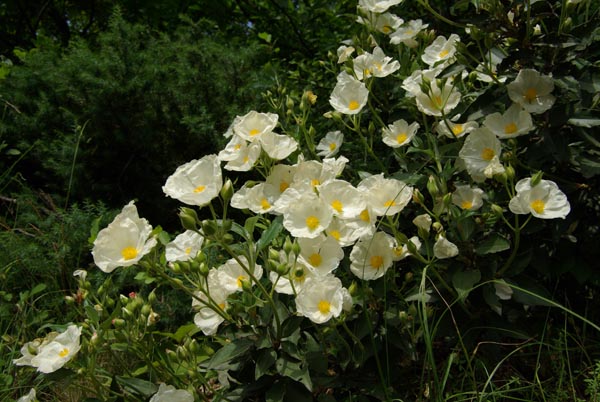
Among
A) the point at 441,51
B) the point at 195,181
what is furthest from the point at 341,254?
the point at 441,51

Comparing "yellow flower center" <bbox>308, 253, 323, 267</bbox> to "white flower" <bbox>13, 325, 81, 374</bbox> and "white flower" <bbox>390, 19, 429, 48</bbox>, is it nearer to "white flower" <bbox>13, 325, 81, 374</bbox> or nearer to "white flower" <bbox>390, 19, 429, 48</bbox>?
"white flower" <bbox>13, 325, 81, 374</bbox>

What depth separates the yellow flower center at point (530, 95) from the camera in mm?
1585

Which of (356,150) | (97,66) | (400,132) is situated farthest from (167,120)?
(400,132)

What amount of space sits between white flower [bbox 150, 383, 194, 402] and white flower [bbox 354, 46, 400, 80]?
42.7 inches

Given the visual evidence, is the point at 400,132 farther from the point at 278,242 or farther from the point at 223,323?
the point at 223,323

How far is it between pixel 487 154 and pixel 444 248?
1.01 ft

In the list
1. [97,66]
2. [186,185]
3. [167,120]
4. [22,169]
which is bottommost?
[22,169]

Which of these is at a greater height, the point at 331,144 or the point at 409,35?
the point at 409,35

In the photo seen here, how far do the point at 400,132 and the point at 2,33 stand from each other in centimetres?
418

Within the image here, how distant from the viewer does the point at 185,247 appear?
1543 mm

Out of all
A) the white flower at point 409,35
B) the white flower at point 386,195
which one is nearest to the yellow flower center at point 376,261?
the white flower at point 386,195

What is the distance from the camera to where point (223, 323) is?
5.35 ft

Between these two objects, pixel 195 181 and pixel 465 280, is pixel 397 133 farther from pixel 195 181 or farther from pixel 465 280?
pixel 195 181

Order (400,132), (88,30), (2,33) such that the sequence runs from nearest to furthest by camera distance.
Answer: (400,132) < (2,33) < (88,30)
